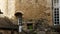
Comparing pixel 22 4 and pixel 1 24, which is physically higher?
pixel 22 4

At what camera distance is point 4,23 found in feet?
45.8

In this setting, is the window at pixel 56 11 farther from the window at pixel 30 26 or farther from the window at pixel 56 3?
the window at pixel 30 26

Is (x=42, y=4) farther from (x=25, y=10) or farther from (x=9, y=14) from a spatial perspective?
(x=9, y=14)

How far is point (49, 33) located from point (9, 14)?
9.54ft

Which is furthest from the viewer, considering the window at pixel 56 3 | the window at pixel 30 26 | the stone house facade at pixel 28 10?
the window at pixel 56 3

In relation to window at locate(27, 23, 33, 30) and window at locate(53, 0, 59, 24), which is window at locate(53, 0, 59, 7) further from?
window at locate(27, 23, 33, 30)

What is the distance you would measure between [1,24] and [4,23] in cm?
36

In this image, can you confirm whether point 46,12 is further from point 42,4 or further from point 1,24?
point 1,24

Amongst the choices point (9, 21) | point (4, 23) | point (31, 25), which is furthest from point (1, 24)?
point (31, 25)

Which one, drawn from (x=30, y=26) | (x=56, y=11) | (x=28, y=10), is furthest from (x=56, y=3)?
(x=30, y=26)

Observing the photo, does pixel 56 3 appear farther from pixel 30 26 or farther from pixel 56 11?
pixel 30 26

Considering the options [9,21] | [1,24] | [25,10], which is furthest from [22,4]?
[1,24]

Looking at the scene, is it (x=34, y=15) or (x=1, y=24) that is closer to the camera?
(x=1, y=24)

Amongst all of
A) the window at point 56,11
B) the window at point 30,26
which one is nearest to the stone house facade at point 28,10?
the window at point 30,26
